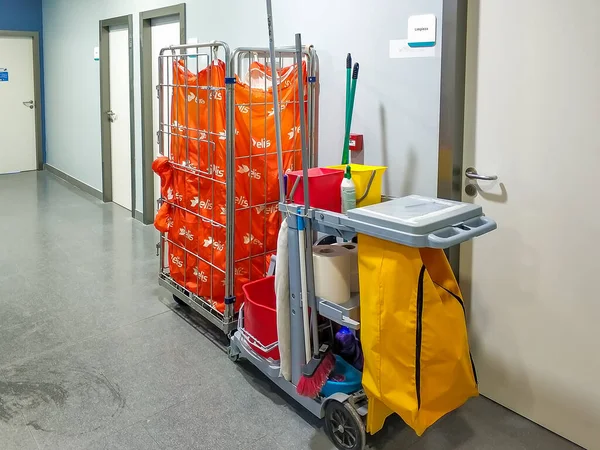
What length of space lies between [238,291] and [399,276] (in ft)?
4.30

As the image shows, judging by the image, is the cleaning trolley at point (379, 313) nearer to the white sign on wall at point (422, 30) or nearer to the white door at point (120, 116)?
the white sign on wall at point (422, 30)

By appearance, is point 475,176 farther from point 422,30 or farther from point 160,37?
point 160,37

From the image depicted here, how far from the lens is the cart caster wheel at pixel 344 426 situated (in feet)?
6.48

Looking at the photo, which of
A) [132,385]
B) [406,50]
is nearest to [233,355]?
[132,385]

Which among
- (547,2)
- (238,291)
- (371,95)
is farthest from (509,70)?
(238,291)

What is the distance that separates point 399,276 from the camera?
67.6 inches

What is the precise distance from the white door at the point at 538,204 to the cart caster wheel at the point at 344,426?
2.48 ft

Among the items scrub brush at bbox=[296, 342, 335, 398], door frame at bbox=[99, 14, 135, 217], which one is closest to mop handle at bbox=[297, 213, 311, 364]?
scrub brush at bbox=[296, 342, 335, 398]

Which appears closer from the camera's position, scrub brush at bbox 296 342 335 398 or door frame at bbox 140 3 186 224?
scrub brush at bbox 296 342 335 398

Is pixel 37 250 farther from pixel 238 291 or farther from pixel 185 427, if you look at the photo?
pixel 185 427

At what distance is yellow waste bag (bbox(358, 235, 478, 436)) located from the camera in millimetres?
1725

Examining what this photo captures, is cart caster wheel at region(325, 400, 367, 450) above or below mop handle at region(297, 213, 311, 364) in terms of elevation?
below

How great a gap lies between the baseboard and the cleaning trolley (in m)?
4.60

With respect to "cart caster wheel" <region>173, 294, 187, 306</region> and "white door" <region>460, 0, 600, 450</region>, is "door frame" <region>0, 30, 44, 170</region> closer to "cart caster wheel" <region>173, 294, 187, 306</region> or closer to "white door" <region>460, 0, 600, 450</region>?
"cart caster wheel" <region>173, 294, 187, 306</region>
